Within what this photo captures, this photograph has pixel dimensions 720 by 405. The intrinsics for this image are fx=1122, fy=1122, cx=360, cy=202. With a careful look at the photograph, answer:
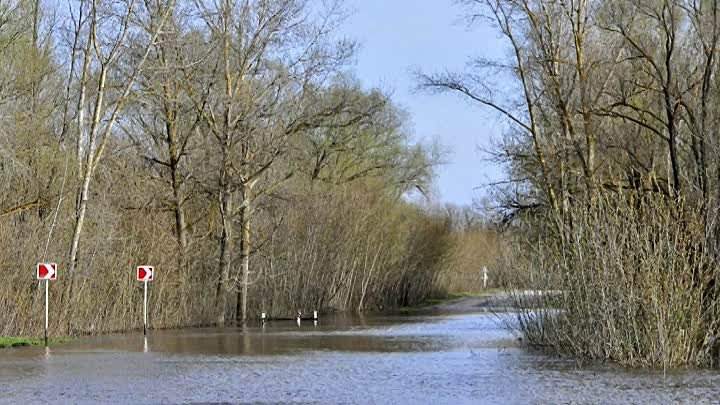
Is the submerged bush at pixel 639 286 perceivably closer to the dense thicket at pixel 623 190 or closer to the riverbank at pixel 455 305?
the dense thicket at pixel 623 190

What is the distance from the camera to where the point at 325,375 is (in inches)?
763

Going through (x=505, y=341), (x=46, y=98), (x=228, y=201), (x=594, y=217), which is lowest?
(x=505, y=341)

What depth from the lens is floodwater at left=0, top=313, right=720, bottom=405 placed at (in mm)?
16031

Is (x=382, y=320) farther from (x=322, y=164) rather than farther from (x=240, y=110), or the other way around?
(x=322, y=164)

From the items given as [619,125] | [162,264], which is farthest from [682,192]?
[162,264]

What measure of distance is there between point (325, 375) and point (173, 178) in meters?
20.7

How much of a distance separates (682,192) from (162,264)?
18.0m

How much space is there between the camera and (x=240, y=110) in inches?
1560

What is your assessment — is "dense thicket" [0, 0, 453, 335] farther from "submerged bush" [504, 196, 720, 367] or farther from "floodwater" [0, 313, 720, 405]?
"submerged bush" [504, 196, 720, 367]

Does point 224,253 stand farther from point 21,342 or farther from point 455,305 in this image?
point 455,305

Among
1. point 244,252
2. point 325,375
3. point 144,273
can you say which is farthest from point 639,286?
point 244,252

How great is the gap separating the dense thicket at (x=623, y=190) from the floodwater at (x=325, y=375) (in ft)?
3.40

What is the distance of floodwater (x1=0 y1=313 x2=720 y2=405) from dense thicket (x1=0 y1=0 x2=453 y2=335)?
3725mm

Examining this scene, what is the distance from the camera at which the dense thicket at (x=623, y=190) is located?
19891mm
